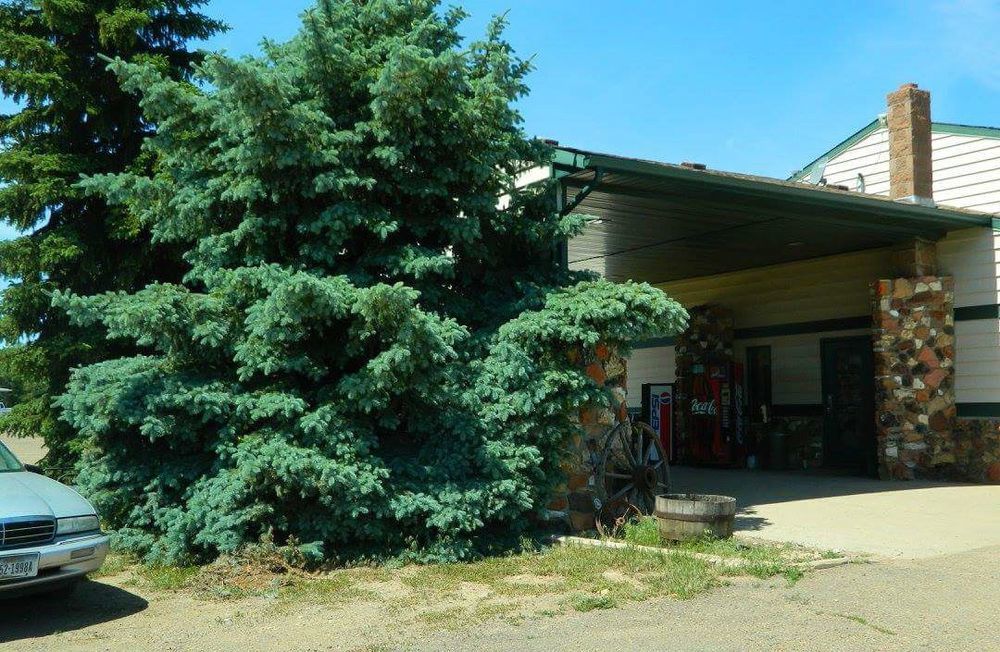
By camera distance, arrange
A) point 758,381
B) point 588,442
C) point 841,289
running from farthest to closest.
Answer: point 758,381, point 841,289, point 588,442

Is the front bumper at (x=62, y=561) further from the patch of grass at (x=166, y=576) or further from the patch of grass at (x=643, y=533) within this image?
the patch of grass at (x=643, y=533)

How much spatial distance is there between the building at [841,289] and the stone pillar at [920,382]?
0.08ft

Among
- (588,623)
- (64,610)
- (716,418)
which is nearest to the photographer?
(588,623)

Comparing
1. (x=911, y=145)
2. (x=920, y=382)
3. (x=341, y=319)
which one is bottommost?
(x=920, y=382)

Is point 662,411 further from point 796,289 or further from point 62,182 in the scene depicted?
point 62,182

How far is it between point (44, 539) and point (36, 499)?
0.38 metres

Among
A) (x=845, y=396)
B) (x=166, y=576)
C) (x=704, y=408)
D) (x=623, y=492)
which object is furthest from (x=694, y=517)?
(x=704, y=408)

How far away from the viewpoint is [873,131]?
Result: 19062 mm

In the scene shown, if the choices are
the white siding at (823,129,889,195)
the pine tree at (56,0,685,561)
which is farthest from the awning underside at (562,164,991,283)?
the white siding at (823,129,889,195)

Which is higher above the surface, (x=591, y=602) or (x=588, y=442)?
(x=588, y=442)

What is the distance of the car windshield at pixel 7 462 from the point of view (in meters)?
7.74

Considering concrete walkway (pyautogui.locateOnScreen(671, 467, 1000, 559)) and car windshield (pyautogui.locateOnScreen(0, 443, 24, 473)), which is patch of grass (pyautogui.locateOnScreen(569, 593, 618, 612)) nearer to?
concrete walkway (pyautogui.locateOnScreen(671, 467, 1000, 559))

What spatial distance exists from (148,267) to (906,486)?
11853 mm

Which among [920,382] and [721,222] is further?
[920,382]
